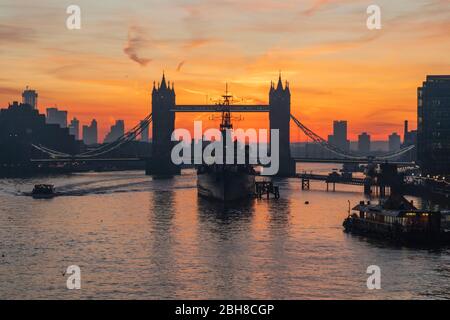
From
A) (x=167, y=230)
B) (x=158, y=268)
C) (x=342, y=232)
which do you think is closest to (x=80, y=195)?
(x=167, y=230)

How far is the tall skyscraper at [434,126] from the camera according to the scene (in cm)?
16650

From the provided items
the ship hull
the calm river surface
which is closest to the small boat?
the calm river surface

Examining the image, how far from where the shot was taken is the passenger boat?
65375mm

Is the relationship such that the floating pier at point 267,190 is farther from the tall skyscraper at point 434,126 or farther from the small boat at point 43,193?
the tall skyscraper at point 434,126

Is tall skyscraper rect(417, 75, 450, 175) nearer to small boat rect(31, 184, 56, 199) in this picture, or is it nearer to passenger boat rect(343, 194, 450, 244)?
small boat rect(31, 184, 56, 199)

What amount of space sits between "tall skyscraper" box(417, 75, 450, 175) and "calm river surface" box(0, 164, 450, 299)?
3157 inches

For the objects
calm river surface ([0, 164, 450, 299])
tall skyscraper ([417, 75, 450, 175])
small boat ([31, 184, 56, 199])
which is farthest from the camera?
tall skyscraper ([417, 75, 450, 175])

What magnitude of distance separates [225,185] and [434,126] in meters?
90.8

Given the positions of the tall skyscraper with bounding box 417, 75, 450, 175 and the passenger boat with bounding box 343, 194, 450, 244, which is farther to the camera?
the tall skyscraper with bounding box 417, 75, 450, 175

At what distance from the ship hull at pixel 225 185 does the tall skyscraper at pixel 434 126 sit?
173ft

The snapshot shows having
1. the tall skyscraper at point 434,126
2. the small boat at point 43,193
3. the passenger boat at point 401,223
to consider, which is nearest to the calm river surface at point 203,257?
the passenger boat at point 401,223

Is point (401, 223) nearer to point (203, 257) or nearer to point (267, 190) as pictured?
point (203, 257)

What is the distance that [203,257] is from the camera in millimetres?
57406
